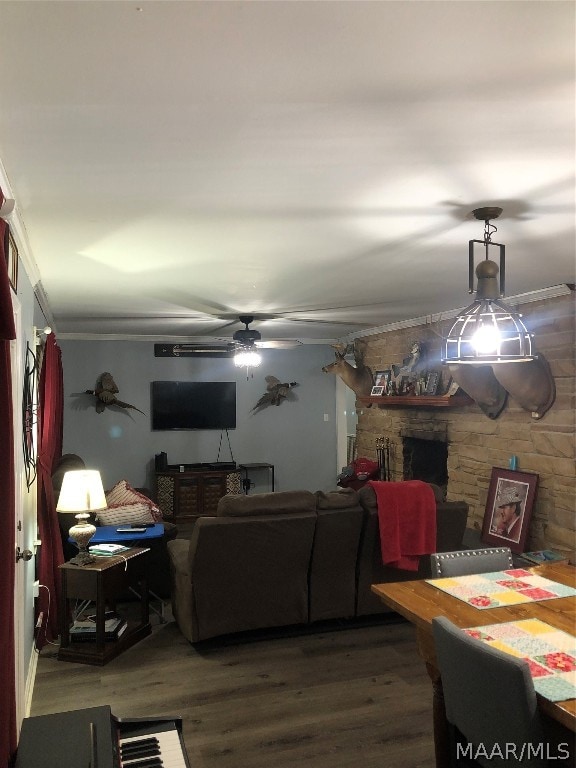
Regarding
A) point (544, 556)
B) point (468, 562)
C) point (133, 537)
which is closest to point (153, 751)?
point (468, 562)

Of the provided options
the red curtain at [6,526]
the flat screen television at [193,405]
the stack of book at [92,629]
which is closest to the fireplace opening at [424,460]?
the flat screen television at [193,405]

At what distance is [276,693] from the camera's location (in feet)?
11.1

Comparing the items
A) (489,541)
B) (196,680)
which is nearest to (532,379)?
(489,541)

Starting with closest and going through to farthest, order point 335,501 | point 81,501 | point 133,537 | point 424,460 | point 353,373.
Result: point 81,501 → point 335,501 → point 133,537 → point 424,460 → point 353,373

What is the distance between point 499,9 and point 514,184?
121 centimetres

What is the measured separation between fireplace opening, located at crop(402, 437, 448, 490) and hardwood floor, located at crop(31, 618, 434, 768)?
9.14ft

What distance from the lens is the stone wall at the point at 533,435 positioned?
4.63 meters

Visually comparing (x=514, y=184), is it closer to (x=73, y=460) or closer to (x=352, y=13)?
(x=352, y=13)

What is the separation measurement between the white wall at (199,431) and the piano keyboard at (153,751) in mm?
6545

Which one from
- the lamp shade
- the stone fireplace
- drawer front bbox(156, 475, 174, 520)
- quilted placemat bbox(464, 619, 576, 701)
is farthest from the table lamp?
drawer front bbox(156, 475, 174, 520)

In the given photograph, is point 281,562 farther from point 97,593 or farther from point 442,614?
point 442,614

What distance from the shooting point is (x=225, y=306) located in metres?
5.68

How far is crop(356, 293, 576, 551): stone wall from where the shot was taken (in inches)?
182

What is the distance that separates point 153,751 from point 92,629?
7.97ft
